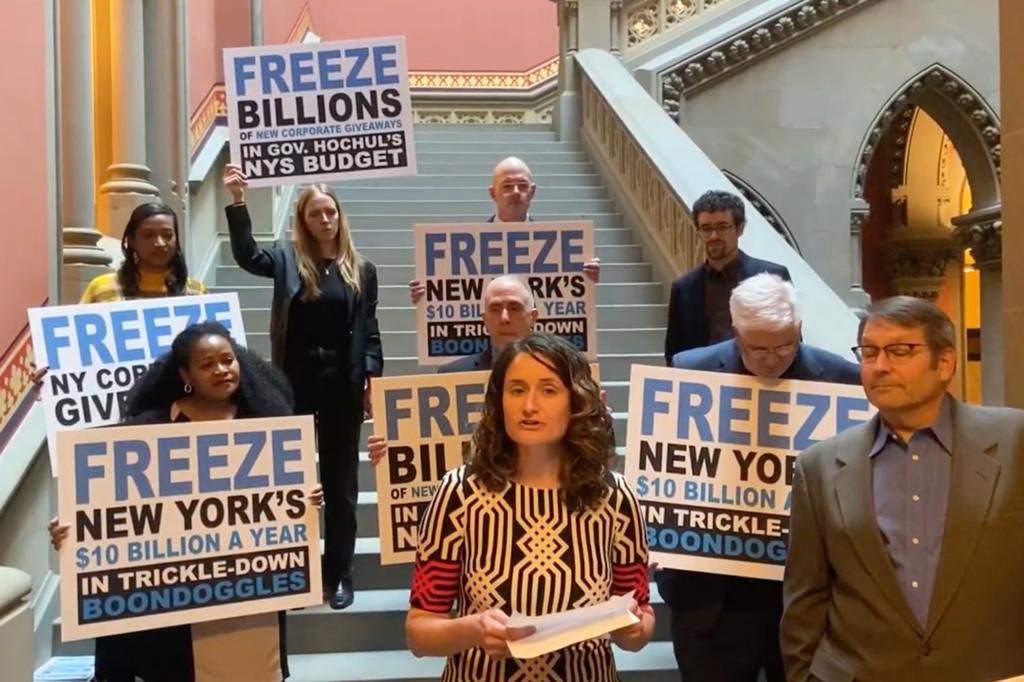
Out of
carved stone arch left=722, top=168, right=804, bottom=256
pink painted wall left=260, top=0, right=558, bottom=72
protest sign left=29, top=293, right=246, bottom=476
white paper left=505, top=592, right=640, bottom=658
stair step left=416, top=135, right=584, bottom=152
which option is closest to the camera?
white paper left=505, top=592, right=640, bottom=658

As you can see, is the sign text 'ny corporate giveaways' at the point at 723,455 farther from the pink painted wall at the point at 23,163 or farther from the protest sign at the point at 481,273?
the pink painted wall at the point at 23,163

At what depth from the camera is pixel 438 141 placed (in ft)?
35.8

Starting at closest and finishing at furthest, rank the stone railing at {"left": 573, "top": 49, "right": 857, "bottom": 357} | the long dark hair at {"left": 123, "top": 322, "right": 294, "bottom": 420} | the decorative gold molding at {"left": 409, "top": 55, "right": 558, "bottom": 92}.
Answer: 1. the long dark hair at {"left": 123, "top": 322, "right": 294, "bottom": 420}
2. the stone railing at {"left": 573, "top": 49, "right": 857, "bottom": 357}
3. the decorative gold molding at {"left": 409, "top": 55, "right": 558, "bottom": 92}

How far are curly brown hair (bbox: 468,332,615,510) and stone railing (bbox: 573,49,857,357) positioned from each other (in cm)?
246

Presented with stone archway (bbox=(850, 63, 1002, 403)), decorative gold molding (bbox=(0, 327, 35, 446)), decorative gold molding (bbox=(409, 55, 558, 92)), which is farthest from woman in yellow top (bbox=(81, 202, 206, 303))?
decorative gold molding (bbox=(409, 55, 558, 92))

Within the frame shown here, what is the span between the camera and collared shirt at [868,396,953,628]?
2.05m

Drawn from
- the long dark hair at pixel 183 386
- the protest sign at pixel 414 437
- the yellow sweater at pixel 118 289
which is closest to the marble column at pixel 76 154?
the yellow sweater at pixel 118 289

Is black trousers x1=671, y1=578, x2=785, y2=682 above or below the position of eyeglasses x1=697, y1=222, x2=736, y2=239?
below

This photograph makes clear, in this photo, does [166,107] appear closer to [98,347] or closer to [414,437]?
[98,347]

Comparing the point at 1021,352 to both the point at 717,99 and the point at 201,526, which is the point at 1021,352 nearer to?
the point at 201,526

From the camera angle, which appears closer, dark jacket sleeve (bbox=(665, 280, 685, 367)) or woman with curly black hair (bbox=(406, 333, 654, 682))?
woman with curly black hair (bbox=(406, 333, 654, 682))

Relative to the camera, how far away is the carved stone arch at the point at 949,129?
1043 centimetres

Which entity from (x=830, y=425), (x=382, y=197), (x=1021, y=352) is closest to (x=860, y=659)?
(x=830, y=425)

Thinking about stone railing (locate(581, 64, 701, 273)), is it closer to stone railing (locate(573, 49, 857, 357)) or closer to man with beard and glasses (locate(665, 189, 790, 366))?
stone railing (locate(573, 49, 857, 357))
